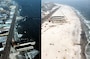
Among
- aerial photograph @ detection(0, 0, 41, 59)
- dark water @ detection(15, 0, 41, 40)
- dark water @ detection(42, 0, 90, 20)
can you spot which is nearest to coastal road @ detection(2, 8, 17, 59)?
aerial photograph @ detection(0, 0, 41, 59)

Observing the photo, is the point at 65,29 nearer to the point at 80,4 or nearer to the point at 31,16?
the point at 31,16

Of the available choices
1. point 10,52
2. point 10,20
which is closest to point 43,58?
point 10,52

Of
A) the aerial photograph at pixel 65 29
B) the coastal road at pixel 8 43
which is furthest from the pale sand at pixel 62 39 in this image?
the coastal road at pixel 8 43

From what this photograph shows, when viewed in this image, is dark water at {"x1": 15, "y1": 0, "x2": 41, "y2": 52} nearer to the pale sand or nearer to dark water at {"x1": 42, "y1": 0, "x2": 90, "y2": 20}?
the pale sand

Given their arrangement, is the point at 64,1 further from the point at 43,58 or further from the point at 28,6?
the point at 43,58

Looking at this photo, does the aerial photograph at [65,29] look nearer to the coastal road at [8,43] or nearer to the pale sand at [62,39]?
the pale sand at [62,39]

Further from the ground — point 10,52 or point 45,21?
point 45,21

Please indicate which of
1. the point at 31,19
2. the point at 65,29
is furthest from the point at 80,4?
the point at 31,19
